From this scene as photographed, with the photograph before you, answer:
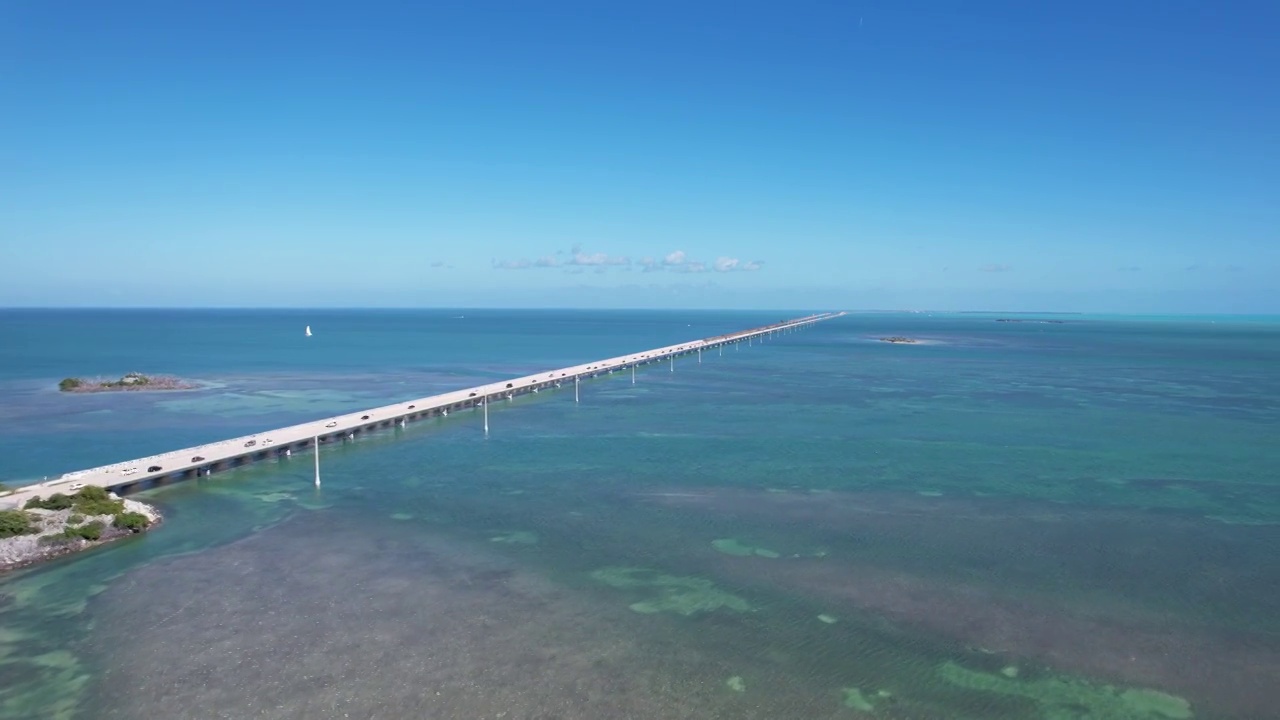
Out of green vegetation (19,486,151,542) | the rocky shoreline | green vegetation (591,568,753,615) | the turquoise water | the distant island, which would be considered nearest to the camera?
the turquoise water

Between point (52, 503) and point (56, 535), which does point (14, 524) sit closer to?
point (56, 535)

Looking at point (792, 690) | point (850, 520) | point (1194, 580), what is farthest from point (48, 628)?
point (1194, 580)

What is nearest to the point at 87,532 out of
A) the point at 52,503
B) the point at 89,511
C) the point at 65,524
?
the point at 65,524

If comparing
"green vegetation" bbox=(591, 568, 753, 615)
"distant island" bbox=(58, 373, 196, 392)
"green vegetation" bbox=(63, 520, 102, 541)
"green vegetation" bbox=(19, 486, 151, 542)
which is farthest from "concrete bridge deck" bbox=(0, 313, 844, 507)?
"distant island" bbox=(58, 373, 196, 392)

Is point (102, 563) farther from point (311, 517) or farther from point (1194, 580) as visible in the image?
point (1194, 580)

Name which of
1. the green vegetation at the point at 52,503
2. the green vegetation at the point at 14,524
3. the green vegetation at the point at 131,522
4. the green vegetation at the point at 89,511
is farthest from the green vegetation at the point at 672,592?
Answer: the green vegetation at the point at 52,503

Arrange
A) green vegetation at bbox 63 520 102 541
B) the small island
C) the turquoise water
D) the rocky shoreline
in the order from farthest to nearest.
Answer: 1. green vegetation at bbox 63 520 102 541
2. the small island
3. the rocky shoreline
4. the turquoise water

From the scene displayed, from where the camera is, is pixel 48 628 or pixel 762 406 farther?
pixel 762 406

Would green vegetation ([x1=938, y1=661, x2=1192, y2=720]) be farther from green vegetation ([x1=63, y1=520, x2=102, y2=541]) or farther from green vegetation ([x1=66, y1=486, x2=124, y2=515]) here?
green vegetation ([x1=66, y1=486, x2=124, y2=515])
